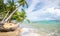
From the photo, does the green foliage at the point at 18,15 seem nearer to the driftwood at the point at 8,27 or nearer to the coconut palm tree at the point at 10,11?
the coconut palm tree at the point at 10,11

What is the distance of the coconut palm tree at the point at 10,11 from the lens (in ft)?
10.6

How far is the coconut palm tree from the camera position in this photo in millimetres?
3241

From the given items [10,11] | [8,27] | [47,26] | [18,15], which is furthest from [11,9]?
[47,26]

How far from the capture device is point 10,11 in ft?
11.4

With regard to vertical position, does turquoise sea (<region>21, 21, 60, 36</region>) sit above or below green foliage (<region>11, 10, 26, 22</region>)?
below

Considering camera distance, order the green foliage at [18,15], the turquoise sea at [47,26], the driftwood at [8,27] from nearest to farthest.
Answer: the turquoise sea at [47,26], the driftwood at [8,27], the green foliage at [18,15]

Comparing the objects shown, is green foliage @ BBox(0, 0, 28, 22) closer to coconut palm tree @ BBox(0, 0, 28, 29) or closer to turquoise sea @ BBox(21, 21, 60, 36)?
coconut palm tree @ BBox(0, 0, 28, 29)

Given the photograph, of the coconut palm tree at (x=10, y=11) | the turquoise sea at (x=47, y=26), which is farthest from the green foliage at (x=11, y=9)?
the turquoise sea at (x=47, y=26)

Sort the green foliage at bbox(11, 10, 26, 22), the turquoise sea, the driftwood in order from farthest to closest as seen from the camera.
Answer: the green foliage at bbox(11, 10, 26, 22), the driftwood, the turquoise sea

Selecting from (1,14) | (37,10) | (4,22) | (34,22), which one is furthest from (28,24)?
(1,14)

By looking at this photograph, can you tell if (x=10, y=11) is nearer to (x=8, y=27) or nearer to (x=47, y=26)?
(x=8, y=27)

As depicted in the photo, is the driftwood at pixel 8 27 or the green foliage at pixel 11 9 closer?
the driftwood at pixel 8 27

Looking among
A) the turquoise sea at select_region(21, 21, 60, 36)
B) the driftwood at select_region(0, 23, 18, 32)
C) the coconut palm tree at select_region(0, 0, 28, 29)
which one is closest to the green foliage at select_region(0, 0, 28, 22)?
the coconut palm tree at select_region(0, 0, 28, 29)

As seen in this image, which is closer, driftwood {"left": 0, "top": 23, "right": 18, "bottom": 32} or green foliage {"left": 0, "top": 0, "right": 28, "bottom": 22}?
driftwood {"left": 0, "top": 23, "right": 18, "bottom": 32}
